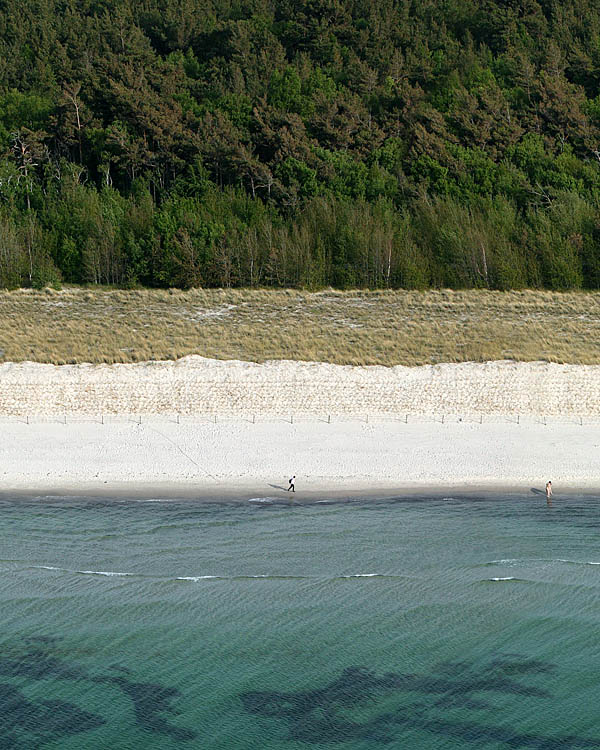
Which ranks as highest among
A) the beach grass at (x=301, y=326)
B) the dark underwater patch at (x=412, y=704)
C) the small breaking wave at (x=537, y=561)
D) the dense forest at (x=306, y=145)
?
the dense forest at (x=306, y=145)

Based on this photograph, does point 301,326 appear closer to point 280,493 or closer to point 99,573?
point 280,493

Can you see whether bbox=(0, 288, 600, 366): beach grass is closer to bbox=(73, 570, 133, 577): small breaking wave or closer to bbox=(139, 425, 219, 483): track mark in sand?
bbox=(139, 425, 219, 483): track mark in sand

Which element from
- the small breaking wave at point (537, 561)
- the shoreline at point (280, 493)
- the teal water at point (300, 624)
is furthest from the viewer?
the shoreline at point (280, 493)

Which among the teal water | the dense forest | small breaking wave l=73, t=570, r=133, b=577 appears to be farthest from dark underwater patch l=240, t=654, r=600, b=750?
the dense forest

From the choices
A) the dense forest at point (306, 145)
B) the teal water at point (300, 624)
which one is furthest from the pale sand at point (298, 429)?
the dense forest at point (306, 145)

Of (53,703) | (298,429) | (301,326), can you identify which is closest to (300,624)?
(53,703)

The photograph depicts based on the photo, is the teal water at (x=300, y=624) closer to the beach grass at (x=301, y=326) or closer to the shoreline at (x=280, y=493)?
the shoreline at (x=280, y=493)

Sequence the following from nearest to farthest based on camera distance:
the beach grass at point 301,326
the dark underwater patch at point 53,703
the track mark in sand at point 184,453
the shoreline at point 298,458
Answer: the dark underwater patch at point 53,703 → the shoreline at point 298,458 → the track mark in sand at point 184,453 → the beach grass at point 301,326
